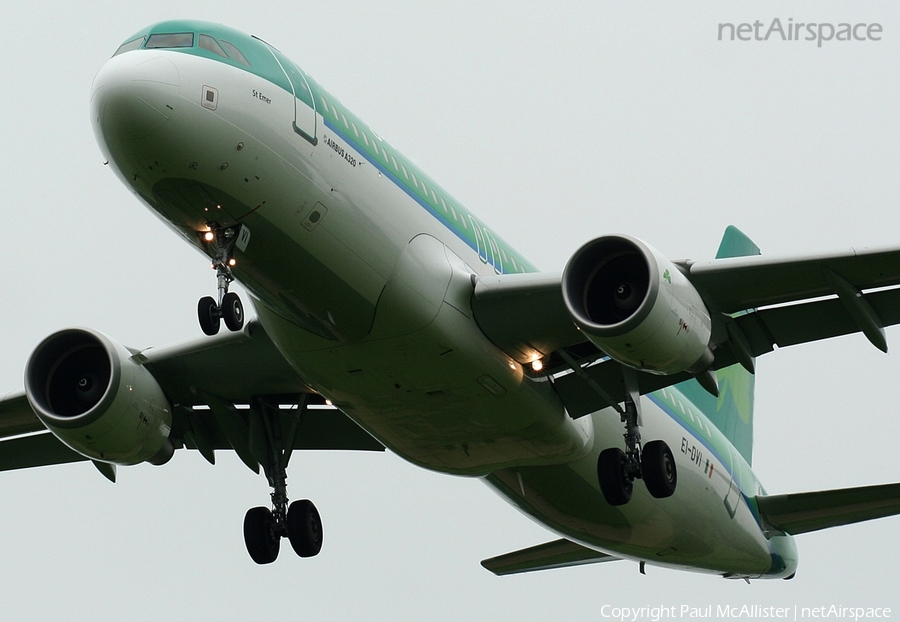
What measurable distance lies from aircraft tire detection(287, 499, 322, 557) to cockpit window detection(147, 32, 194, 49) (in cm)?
908

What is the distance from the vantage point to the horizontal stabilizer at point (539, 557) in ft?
88.6

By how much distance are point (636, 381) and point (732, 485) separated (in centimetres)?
610

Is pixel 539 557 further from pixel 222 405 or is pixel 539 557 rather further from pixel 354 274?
pixel 354 274

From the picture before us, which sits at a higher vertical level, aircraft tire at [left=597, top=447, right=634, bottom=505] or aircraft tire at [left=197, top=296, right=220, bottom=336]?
aircraft tire at [left=197, top=296, right=220, bottom=336]

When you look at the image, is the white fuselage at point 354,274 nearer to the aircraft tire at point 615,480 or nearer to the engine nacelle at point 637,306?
the aircraft tire at point 615,480

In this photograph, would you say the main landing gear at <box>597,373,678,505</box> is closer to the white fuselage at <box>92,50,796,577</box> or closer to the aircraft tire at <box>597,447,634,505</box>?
the aircraft tire at <box>597,447,634,505</box>

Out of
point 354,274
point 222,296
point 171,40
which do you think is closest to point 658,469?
point 354,274

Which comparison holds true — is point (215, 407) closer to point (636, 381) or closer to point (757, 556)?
point (636, 381)

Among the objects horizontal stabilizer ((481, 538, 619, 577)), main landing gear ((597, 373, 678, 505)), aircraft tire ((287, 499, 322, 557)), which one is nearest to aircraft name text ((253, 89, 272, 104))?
main landing gear ((597, 373, 678, 505))

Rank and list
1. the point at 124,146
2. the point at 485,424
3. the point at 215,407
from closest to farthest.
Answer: the point at 124,146
the point at 485,424
the point at 215,407

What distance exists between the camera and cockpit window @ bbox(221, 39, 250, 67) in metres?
17.7

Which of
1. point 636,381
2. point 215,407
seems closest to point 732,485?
point 636,381

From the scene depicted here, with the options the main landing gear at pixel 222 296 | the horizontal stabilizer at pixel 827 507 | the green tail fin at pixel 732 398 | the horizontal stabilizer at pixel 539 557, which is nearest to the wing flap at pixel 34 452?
the horizontal stabilizer at pixel 539 557

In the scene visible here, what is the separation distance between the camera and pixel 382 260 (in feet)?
60.8
